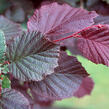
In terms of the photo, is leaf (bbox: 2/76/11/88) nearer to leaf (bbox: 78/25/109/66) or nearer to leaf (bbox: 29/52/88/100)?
leaf (bbox: 29/52/88/100)

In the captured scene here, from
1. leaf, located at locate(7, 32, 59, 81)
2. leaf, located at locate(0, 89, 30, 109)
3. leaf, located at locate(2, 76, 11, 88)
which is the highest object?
leaf, located at locate(7, 32, 59, 81)

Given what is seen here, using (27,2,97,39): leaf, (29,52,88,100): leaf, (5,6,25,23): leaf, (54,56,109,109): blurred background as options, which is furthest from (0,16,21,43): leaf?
(54,56,109,109): blurred background

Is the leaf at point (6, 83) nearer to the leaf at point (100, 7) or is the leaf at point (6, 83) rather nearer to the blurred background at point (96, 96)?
the leaf at point (100, 7)

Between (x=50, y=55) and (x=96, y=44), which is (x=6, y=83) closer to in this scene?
(x=50, y=55)

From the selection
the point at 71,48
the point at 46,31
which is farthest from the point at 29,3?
the point at 46,31

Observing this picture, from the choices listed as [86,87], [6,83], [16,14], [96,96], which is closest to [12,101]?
[6,83]

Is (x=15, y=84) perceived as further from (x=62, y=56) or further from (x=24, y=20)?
(x=24, y=20)
